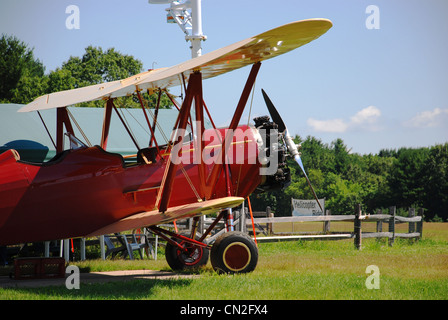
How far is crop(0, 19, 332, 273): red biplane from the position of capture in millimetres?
8562

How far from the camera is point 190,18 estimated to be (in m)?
16.3

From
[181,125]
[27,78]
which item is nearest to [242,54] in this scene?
[181,125]

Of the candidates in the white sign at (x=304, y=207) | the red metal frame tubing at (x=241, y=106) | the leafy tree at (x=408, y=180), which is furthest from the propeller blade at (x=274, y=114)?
the leafy tree at (x=408, y=180)

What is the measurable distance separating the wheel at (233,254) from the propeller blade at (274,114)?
2.40 meters

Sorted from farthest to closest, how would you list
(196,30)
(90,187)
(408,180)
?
(408,180) < (196,30) < (90,187)

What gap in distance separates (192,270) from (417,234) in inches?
439

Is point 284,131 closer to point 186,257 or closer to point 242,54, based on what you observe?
point 242,54

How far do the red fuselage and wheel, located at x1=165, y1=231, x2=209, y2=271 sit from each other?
4.10 ft

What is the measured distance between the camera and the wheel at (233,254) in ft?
29.3

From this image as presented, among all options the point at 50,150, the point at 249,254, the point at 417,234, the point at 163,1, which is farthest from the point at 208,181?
the point at 417,234

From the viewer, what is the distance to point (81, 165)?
9.16 metres

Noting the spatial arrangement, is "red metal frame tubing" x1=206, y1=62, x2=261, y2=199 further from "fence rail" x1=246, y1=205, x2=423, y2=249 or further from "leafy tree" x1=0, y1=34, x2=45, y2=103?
"leafy tree" x1=0, y1=34, x2=45, y2=103

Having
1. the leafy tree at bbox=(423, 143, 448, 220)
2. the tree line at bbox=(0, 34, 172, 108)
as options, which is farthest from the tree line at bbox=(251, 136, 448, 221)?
the tree line at bbox=(0, 34, 172, 108)

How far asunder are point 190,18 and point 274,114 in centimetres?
682
